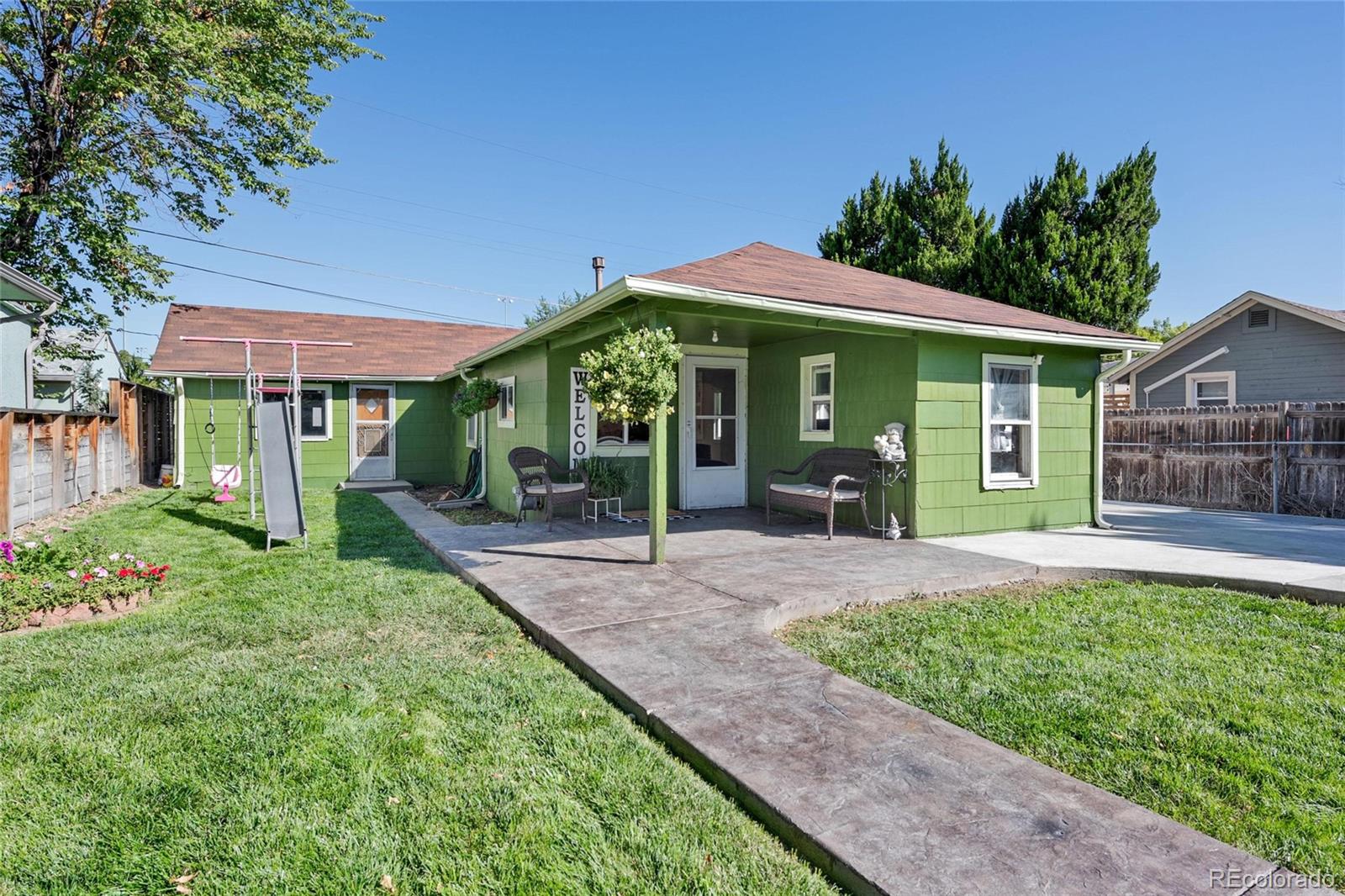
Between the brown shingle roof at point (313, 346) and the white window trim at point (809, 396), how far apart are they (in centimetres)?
846

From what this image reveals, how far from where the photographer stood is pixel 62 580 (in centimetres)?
436

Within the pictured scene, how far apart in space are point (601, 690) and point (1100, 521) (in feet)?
23.7

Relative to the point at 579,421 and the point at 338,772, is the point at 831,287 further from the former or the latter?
the point at 338,772

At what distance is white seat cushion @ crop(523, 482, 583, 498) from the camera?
723cm

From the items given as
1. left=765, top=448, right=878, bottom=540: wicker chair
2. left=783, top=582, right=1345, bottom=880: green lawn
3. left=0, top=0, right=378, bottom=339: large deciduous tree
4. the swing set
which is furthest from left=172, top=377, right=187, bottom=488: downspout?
left=783, top=582, right=1345, bottom=880: green lawn

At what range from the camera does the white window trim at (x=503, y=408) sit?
9102 millimetres

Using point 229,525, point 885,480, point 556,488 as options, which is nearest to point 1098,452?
point 885,480

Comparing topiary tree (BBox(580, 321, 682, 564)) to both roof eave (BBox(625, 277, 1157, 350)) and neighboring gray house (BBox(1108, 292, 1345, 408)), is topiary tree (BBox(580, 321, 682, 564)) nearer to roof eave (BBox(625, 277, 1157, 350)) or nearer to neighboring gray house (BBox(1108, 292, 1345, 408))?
roof eave (BBox(625, 277, 1157, 350))

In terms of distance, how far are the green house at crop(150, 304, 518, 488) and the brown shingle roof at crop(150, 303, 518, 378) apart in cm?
3

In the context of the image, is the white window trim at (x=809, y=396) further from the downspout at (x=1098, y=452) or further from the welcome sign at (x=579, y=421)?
the downspout at (x=1098, y=452)

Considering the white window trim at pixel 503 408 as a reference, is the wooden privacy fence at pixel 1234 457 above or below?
below

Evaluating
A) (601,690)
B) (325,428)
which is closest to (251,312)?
(325,428)

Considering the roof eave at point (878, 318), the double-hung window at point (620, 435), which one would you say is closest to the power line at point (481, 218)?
the double-hung window at point (620, 435)

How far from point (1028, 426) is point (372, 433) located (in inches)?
465
